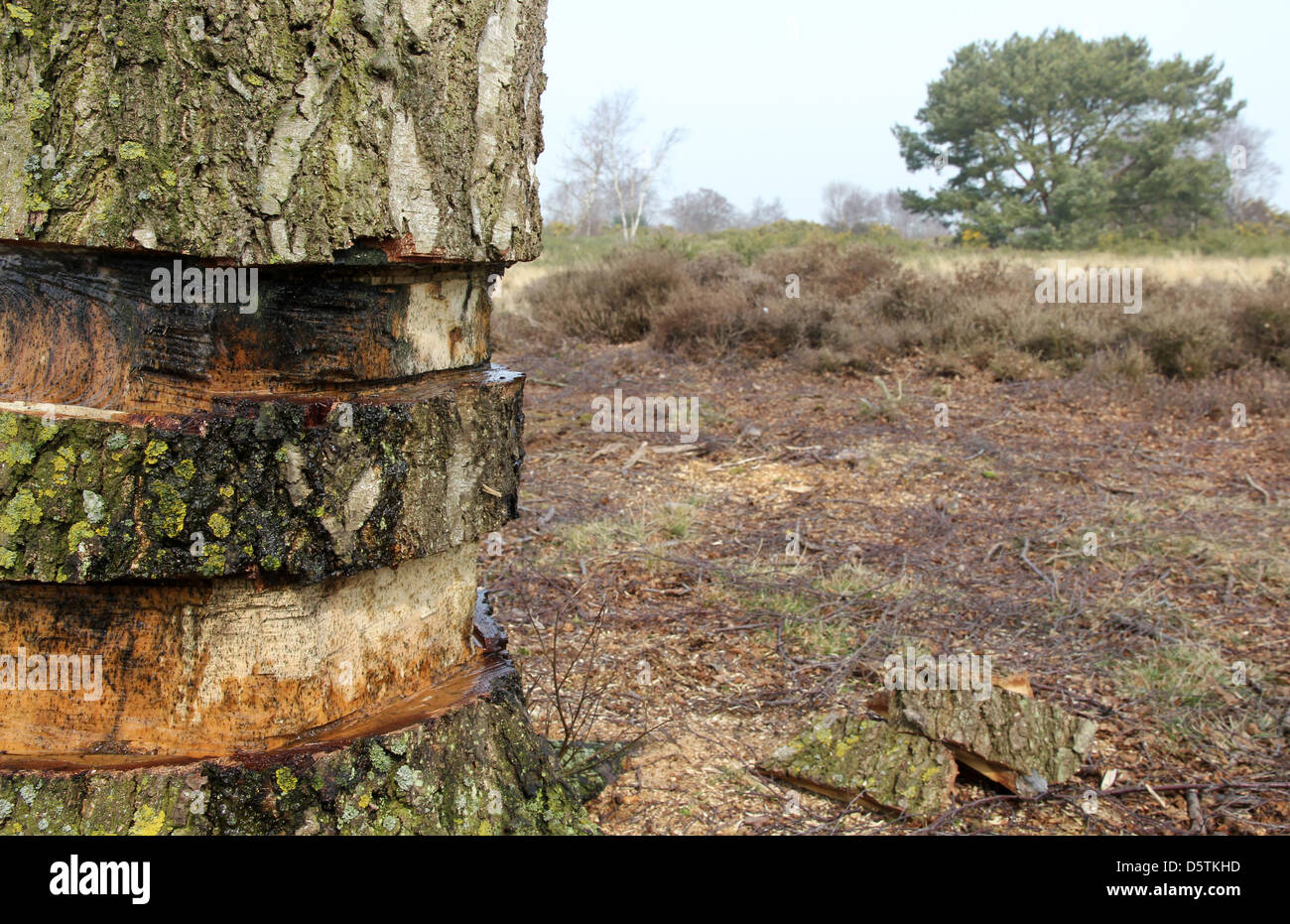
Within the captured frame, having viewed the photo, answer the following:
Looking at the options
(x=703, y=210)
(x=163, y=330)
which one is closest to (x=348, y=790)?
(x=163, y=330)

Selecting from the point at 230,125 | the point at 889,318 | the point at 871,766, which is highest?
the point at 889,318

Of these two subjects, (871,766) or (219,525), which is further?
(871,766)

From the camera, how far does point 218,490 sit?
1.40m

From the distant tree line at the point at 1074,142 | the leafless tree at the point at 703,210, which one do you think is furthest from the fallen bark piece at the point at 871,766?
the leafless tree at the point at 703,210

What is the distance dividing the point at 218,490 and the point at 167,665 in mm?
314

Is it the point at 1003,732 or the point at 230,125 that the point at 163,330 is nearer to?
the point at 230,125

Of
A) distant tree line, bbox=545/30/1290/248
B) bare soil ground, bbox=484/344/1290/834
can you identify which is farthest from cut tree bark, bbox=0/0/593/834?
distant tree line, bbox=545/30/1290/248

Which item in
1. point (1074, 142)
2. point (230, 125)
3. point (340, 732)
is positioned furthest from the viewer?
point (1074, 142)

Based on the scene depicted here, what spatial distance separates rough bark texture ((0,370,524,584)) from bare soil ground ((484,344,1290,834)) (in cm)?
107

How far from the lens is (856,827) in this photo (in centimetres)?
241

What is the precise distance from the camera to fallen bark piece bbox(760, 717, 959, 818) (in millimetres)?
2479

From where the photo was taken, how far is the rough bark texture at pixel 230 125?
131 centimetres

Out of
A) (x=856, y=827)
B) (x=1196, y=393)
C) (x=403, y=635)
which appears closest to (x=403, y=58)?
(x=403, y=635)

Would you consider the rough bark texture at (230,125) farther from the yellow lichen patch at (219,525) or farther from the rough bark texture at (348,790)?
the rough bark texture at (348,790)
